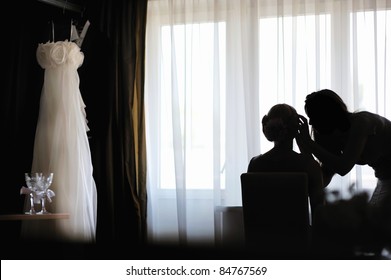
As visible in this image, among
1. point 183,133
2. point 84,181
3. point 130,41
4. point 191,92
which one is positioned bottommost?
point 84,181

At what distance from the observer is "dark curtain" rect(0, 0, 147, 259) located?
1.76 metres

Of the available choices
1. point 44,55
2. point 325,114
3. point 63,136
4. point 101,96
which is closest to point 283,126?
point 325,114

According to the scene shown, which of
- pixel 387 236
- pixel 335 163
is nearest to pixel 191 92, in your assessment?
pixel 335 163

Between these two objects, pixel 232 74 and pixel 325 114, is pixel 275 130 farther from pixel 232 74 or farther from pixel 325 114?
pixel 232 74

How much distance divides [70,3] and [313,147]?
1.81 metres

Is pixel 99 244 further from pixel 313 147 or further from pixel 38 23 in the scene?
pixel 38 23

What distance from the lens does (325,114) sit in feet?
0.60

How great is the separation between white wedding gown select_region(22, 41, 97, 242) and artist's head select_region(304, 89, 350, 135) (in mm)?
1460

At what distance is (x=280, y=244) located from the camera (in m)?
0.13

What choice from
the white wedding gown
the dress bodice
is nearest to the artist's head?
the white wedding gown

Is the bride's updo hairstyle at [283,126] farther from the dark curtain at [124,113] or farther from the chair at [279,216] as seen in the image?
the dark curtain at [124,113]

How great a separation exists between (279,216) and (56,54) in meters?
1.50

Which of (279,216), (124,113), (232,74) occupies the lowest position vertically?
(279,216)

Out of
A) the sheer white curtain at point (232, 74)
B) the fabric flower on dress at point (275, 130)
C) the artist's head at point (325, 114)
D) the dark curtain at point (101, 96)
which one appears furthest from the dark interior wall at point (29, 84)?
the artist's head at point (325, 114)
